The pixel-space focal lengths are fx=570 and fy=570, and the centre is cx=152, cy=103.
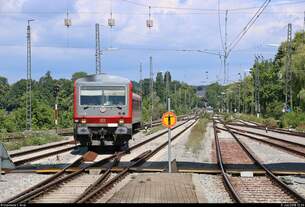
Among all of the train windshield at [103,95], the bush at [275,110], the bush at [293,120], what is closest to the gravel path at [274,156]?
the train windshield at [103,95]

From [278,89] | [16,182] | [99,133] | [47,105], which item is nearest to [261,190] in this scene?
[16,182]

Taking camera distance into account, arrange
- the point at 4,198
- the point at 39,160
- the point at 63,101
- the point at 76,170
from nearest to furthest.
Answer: the point at 4,198, the point at 76,170, the point at 39,160, the point at 63,101

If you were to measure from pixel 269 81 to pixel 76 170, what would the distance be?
89.0m

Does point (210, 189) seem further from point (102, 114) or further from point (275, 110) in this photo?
point (275, 110)

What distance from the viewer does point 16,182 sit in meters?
15.1

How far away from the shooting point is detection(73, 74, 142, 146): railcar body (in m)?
24.0

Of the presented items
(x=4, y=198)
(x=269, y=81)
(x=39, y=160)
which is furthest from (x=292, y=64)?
(x=4, y=198)

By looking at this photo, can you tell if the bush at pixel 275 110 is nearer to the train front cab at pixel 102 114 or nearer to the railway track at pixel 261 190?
the train front cab at pixel 102 114

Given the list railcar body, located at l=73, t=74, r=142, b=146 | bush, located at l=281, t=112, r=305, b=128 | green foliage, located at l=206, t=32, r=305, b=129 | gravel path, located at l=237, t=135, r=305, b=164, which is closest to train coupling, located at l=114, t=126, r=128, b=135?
railcar body, located at l=73, t=74, r=142, b=146

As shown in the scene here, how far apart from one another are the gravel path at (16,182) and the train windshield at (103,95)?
7919mm

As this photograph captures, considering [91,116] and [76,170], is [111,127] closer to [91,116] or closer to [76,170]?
[91,116]

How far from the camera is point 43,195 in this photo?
488 inches

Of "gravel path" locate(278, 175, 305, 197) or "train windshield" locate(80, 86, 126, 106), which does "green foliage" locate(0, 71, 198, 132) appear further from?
"gravel path" locate(278, 175, 305, 197)

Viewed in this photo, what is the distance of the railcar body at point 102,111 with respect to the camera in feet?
78.7
